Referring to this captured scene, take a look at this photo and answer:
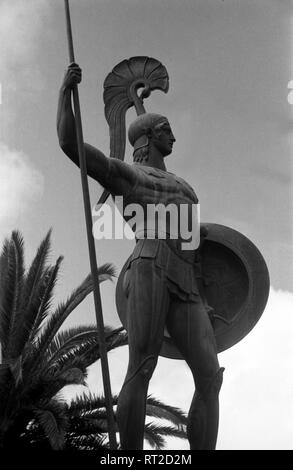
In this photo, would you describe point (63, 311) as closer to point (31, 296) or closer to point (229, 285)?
point (31, 296)

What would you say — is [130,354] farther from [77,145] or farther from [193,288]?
[77,145]

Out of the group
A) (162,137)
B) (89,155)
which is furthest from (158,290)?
(162,137)

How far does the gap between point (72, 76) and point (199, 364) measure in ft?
9.79

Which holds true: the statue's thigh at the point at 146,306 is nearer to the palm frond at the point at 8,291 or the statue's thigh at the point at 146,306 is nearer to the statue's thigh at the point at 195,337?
the statue's thigh at the point at 195,337

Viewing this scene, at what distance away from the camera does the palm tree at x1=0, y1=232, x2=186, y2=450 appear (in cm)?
1656

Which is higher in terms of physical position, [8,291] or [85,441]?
[8,291]

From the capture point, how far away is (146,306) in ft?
25.1

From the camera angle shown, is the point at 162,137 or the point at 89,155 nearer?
the point at 89,155

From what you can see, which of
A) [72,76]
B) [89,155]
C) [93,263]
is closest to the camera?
[93,263]

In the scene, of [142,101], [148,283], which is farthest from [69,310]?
[148,283]

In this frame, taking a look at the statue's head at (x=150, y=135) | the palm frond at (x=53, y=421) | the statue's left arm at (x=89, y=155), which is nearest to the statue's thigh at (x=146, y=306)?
the statue's left arm at (x=89, y=155)

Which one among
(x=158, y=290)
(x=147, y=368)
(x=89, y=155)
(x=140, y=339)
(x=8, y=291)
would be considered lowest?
(x=147, y=368)

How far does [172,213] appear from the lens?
8281mm

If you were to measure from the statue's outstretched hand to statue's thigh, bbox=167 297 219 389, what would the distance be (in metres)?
2.31
